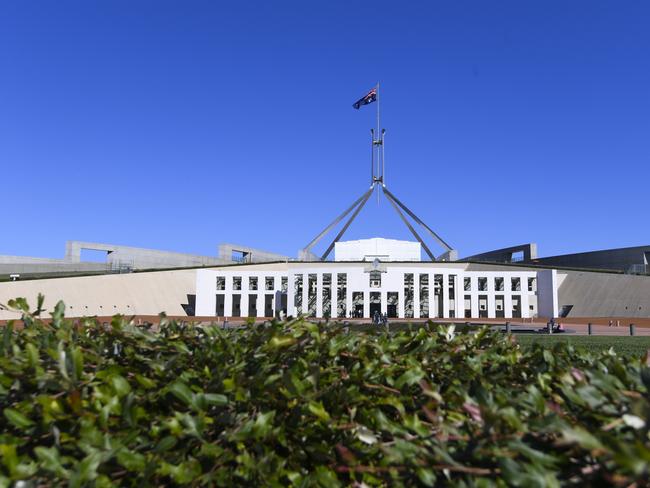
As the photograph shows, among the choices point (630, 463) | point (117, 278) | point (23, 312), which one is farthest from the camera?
point (117, 278)

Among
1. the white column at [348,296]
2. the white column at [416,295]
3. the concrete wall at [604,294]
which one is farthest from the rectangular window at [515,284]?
the white column at [348,296]

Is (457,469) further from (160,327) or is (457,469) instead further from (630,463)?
(160,327)

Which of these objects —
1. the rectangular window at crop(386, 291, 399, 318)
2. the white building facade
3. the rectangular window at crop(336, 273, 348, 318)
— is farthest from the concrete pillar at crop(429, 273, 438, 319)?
the rectangular window at crop(336, 273, 348, 318)

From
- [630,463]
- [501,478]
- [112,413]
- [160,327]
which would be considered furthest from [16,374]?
[630,463]

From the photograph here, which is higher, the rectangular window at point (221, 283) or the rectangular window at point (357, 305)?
the rectangular window at point (221, 283)

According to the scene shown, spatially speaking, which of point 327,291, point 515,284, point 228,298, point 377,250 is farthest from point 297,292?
point 515,284

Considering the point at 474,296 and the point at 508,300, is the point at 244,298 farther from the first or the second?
the point at 508,300

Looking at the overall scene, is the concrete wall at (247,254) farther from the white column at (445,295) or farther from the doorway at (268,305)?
the white column at (445,295)

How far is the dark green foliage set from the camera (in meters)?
1.40

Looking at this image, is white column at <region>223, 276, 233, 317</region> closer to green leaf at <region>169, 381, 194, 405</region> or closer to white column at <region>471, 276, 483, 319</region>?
white column at <region>471, 276, 483, 319</region>

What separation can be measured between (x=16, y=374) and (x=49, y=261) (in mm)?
55879

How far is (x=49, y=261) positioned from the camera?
50438 mm

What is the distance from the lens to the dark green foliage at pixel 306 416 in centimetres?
140

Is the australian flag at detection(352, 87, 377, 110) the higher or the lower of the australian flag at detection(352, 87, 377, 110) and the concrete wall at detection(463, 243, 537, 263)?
the higher
